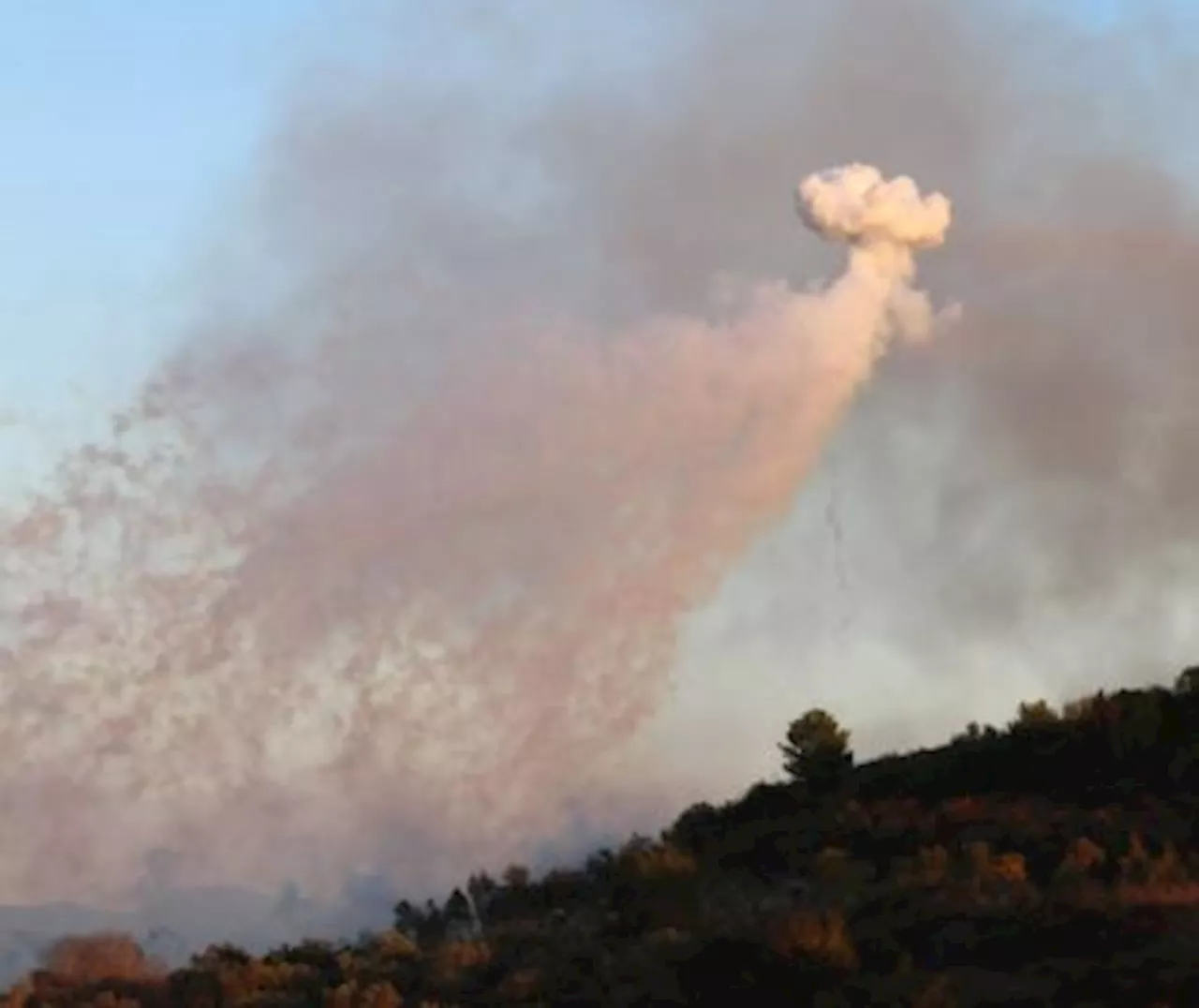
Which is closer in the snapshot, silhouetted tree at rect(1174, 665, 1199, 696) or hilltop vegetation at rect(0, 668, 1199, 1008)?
hilltop vegetation at rect(0, 668, 1199, 1008)

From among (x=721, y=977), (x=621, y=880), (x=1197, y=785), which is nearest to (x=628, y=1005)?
(x=721, y=977)

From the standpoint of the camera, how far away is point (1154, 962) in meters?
20.8

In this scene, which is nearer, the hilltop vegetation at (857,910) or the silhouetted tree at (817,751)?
the hilltop vegetation at (857,910)

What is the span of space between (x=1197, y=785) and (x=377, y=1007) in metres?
15.3

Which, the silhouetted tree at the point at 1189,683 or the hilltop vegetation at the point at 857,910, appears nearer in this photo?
the hilltop vegetation at the point at 857,910

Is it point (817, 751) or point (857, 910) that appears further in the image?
point (817, 751)

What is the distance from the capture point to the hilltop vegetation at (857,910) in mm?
22188

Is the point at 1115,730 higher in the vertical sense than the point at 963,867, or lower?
higher

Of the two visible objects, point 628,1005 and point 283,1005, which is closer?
point 628,1005

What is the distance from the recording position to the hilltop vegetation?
72.8ft

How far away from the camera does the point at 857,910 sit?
25.5 metres

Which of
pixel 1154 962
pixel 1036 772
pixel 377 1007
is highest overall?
pixel 1036 772

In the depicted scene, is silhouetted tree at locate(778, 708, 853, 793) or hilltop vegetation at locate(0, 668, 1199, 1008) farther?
silhouetted tree at locate(778, 708, 853, 793)

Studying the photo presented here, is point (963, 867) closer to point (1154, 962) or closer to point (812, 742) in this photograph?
point (1154, 962)
